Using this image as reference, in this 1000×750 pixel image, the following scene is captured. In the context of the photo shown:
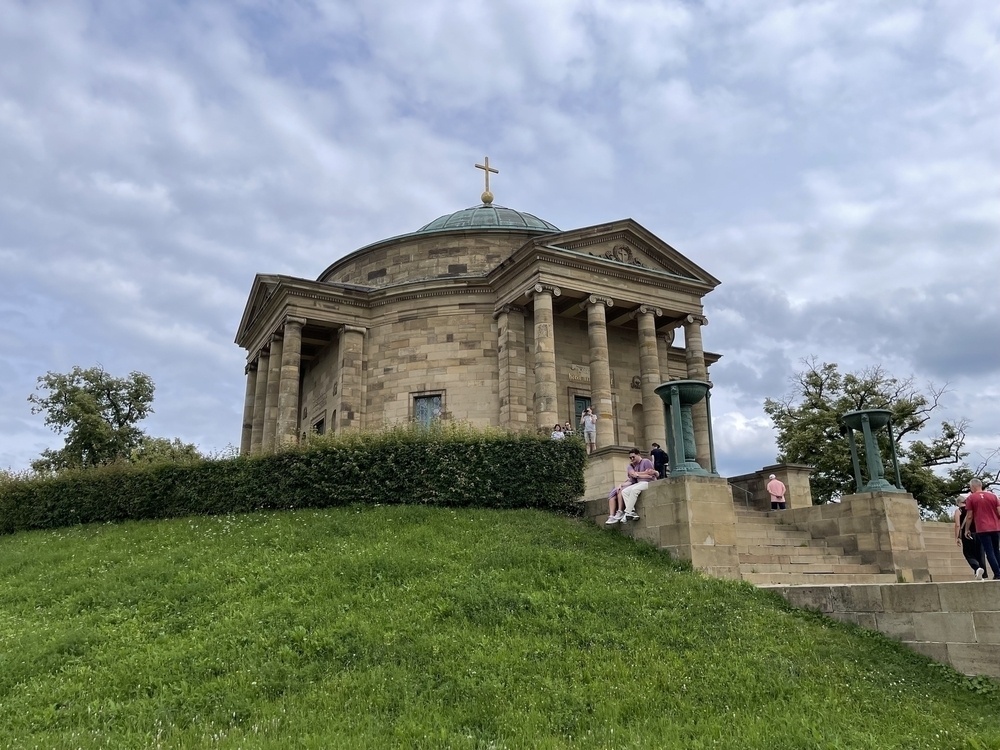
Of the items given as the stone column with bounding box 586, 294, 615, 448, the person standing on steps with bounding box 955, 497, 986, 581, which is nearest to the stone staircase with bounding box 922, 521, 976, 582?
the person standing on steps with bounding box 955, 497, 986, 581

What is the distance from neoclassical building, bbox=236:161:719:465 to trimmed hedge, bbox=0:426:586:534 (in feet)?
25.1

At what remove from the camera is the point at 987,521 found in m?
10.8

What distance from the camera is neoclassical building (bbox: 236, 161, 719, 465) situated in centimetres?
2548

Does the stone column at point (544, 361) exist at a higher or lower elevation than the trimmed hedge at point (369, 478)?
higher

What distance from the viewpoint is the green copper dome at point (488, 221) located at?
31094 millimetres

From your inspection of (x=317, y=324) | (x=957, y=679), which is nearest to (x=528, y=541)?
(x=957, y=679)

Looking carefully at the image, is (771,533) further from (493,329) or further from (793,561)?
(493,329)

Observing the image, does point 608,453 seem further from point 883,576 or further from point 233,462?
point 233,462

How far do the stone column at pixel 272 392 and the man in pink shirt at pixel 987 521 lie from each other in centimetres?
2266

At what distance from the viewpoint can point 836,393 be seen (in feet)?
119

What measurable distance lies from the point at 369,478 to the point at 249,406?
18407 millimetres

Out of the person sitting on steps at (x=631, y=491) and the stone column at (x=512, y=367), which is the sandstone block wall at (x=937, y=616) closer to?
the person sitting on steps at (x=631, y=491)

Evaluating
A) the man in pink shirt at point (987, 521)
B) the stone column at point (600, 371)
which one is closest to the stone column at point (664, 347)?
the stone column at point (600, 371)

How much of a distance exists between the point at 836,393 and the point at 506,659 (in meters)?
32.7
